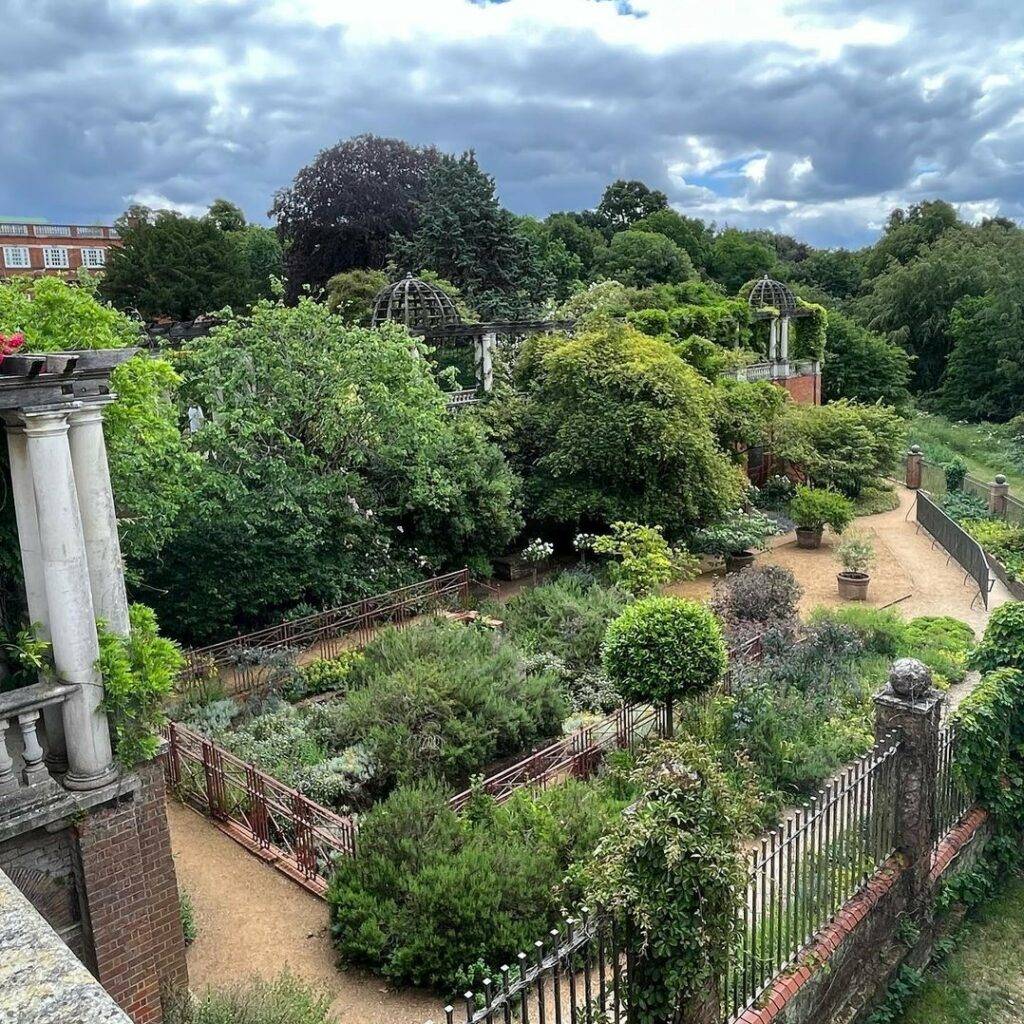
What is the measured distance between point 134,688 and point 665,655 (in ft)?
20.2

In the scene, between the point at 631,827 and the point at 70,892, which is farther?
the point at 70,892

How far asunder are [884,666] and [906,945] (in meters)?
5.79

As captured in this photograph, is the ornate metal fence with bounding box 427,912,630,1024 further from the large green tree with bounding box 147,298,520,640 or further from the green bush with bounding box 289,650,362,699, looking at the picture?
the large green tree with bounding box 147,298,520,640

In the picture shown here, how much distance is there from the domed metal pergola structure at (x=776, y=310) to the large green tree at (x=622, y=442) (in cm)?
1345

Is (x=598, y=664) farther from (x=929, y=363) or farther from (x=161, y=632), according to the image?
(x=929, y=363)

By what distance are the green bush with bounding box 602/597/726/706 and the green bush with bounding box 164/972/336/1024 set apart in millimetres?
5159

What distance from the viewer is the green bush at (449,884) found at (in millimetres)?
6652

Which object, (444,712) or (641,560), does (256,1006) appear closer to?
(444,712)

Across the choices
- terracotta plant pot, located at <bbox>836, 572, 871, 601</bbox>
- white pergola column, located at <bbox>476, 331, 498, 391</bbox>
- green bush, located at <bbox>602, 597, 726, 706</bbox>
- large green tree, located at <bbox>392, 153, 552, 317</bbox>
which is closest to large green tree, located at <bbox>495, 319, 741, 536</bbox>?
white pergola column, located at <bbox>476, 331, 498, 391</bbox>

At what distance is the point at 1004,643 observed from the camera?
9492 mm

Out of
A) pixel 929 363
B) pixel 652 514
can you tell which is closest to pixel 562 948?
pixel 652 514

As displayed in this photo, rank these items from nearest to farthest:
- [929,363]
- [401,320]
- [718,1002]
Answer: [718,1002], [401,320], [929,363]

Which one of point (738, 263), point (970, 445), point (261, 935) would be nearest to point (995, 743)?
point (261, 935)

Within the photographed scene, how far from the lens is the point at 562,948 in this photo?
4.74 meters
